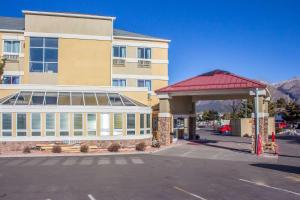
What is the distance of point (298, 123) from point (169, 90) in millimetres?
58186

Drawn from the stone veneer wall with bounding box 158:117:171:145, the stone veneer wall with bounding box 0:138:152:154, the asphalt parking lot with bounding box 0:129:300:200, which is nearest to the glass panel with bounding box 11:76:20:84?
the stone veneer wall with bounding box 0:138:152:154

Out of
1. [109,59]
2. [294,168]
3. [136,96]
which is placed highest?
[109,59]

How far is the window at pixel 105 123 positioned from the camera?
105 ft

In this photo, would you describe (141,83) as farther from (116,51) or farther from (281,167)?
(281,167)

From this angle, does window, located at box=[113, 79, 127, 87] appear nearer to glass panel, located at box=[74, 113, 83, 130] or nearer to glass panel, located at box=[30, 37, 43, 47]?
glass panel, located at box=[30, 37, 43, 47]

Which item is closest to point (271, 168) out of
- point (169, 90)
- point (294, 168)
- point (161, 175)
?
point (294, 168)

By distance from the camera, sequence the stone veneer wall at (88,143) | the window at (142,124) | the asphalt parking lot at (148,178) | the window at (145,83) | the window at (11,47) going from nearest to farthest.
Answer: the asphalt parking lot at (148,178) < the stone veneer wall at (88,143) < the window at (142,124) < the window at (11,47) < the window at (145,83)

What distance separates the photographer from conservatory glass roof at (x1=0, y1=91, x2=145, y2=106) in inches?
1236

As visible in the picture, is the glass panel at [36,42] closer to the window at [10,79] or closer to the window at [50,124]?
the window at [10,79]

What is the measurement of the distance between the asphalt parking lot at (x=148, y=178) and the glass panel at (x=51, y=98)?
24.6 ft

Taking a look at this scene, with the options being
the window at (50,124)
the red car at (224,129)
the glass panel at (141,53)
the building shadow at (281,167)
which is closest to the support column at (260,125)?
the building shadow at (281,167)

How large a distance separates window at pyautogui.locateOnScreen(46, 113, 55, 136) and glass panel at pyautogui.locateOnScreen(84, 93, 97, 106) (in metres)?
3.11

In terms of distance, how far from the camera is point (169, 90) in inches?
1328

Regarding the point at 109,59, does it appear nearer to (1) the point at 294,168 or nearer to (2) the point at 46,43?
(2) the point at 46,43
